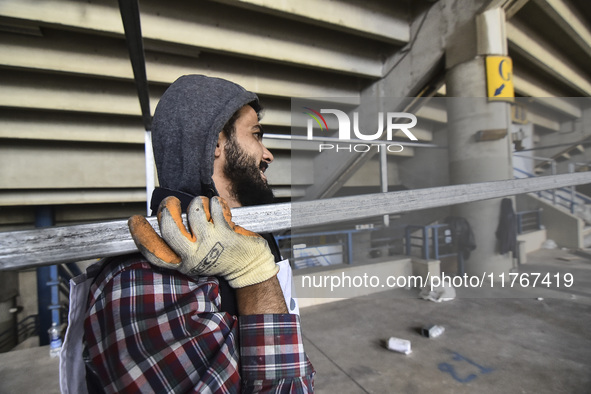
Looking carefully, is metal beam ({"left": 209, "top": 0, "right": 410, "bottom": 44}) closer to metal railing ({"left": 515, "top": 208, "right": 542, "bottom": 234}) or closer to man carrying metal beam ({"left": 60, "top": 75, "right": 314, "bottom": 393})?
man carrying metal beam ({"left": 60, "top": 75, "right": 314, "bottom": 393})

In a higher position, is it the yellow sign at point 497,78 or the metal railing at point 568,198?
the yellow sign at point 497,78

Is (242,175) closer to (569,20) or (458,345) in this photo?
(458,345)

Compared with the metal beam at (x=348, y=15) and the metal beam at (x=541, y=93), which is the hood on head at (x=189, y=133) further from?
the metal beam at (x=541, y=93)

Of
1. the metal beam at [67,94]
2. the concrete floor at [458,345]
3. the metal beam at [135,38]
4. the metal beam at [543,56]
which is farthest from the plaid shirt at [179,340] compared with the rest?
the metal beam at [543,56]

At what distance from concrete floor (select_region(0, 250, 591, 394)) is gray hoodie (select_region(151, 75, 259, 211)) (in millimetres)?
2110

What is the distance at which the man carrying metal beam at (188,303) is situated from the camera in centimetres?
71

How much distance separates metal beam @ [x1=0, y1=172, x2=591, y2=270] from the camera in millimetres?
603

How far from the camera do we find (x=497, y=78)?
3857 millimetres

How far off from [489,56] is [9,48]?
528cm

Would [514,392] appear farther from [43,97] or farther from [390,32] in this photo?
[43,97]

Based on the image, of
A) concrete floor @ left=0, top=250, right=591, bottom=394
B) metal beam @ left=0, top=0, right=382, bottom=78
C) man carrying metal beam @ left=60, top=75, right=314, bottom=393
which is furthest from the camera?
metal beam @ left=0, top=0, right=382, bottom=78

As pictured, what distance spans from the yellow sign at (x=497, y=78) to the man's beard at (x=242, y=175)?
3.94 m

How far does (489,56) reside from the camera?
3826 mm

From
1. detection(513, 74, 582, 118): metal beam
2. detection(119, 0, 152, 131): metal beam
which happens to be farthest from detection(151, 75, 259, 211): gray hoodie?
detection(513, 74, 582, 118): metal beam
